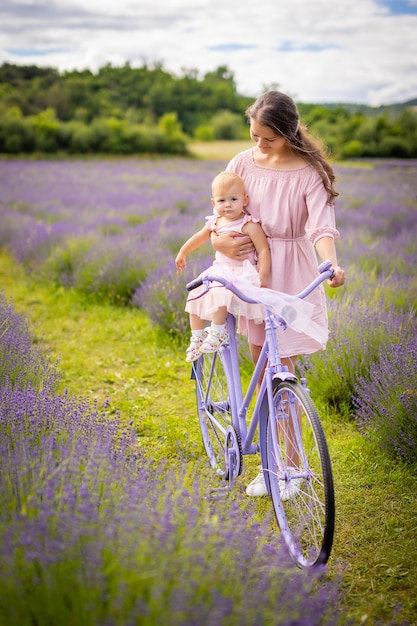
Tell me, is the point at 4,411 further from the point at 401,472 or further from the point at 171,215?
the point at 171,215

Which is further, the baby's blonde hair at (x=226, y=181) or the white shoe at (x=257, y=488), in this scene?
the white shoe at (x=257, y=488)

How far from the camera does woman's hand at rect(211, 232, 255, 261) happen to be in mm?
2443

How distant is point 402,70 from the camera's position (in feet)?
24.4

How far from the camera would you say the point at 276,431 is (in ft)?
7.30

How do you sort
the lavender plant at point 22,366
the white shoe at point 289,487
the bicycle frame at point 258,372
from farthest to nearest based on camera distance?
the lavender plant at point 22,366
the white shoe at point 289,487
the bicycle frame at point 258,372

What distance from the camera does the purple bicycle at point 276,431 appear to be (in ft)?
6.59

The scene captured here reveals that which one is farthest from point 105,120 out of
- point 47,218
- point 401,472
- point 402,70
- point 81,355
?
point 401,472

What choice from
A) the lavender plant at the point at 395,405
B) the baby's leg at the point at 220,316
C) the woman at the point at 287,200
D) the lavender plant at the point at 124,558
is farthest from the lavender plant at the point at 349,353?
the lavender plant at the point at 124,558

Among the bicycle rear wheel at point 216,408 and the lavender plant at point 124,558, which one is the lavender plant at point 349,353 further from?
the lavender plant at point 124,558

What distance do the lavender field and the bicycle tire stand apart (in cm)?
28

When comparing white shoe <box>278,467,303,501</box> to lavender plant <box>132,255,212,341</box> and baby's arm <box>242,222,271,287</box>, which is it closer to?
baby's arm <box>242,222,271,287</box>

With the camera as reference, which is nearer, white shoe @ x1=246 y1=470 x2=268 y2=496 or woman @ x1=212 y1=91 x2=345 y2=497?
woman @ x1=212 y1=91 x2=345 y2=497

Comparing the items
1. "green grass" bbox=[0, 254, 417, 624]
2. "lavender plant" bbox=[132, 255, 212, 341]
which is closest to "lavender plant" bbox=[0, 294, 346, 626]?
"green grass" bbox=[0, 254, 417, 624]

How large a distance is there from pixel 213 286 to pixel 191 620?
1410 millimetres
